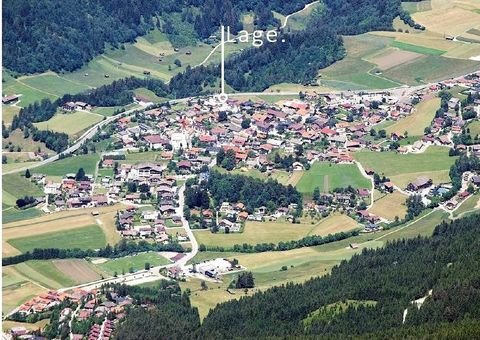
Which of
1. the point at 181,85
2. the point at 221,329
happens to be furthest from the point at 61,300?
the point at 181,85

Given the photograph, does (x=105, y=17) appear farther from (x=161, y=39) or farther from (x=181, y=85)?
(x=181, y=85)

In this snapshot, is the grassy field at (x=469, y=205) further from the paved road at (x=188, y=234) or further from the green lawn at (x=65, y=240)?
the green lawn at (x=65, y=240)

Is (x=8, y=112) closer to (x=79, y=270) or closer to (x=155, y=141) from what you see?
(x=155, y=141)

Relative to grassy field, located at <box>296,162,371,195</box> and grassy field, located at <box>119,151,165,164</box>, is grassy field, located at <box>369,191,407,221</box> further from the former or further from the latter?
grassy field, located at <box>119,151,165,164</box>

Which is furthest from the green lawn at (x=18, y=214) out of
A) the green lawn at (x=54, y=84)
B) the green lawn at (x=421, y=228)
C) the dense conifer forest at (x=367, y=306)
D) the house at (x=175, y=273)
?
the green lawn at (x=54, y=84)

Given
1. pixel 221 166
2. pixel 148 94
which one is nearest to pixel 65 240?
pixel 221 166
